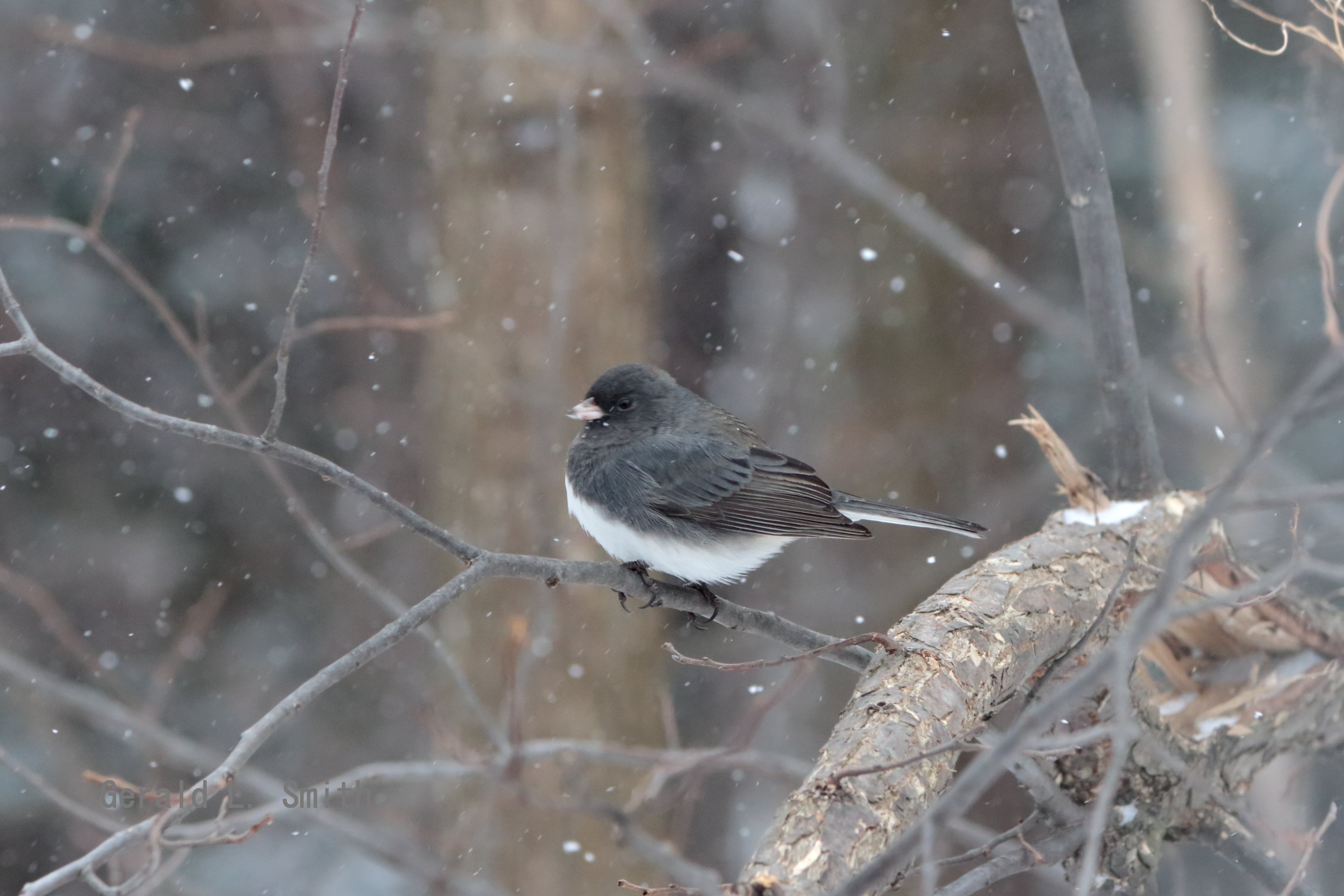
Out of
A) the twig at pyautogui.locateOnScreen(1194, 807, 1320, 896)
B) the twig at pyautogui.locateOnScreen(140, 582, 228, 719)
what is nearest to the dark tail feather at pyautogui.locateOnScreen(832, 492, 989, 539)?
the twig at pyautogui.locateOnScreen(1194, 807, 1320, 896)

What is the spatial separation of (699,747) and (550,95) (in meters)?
3.76

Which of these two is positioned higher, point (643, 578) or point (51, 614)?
point (643, 578)

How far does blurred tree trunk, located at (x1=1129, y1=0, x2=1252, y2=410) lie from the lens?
514 cm

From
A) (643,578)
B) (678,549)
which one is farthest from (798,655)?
(678,549)

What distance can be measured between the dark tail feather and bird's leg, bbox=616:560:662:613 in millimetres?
594

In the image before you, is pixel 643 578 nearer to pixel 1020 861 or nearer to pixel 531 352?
pixel 1020 861

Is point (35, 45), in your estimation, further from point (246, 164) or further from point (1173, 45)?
point (1173, 45)

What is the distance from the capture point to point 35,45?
5715 millimetres

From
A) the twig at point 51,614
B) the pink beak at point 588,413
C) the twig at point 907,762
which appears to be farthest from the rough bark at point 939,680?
the twig at point 51,614

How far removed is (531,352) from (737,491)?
2143mm

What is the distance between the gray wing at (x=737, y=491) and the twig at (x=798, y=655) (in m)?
0.65

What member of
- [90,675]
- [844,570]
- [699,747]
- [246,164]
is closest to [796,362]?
[844,570]

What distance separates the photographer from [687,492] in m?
2.58

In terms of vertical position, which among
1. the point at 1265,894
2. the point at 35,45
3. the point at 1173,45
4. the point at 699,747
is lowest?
the point at 699,747
